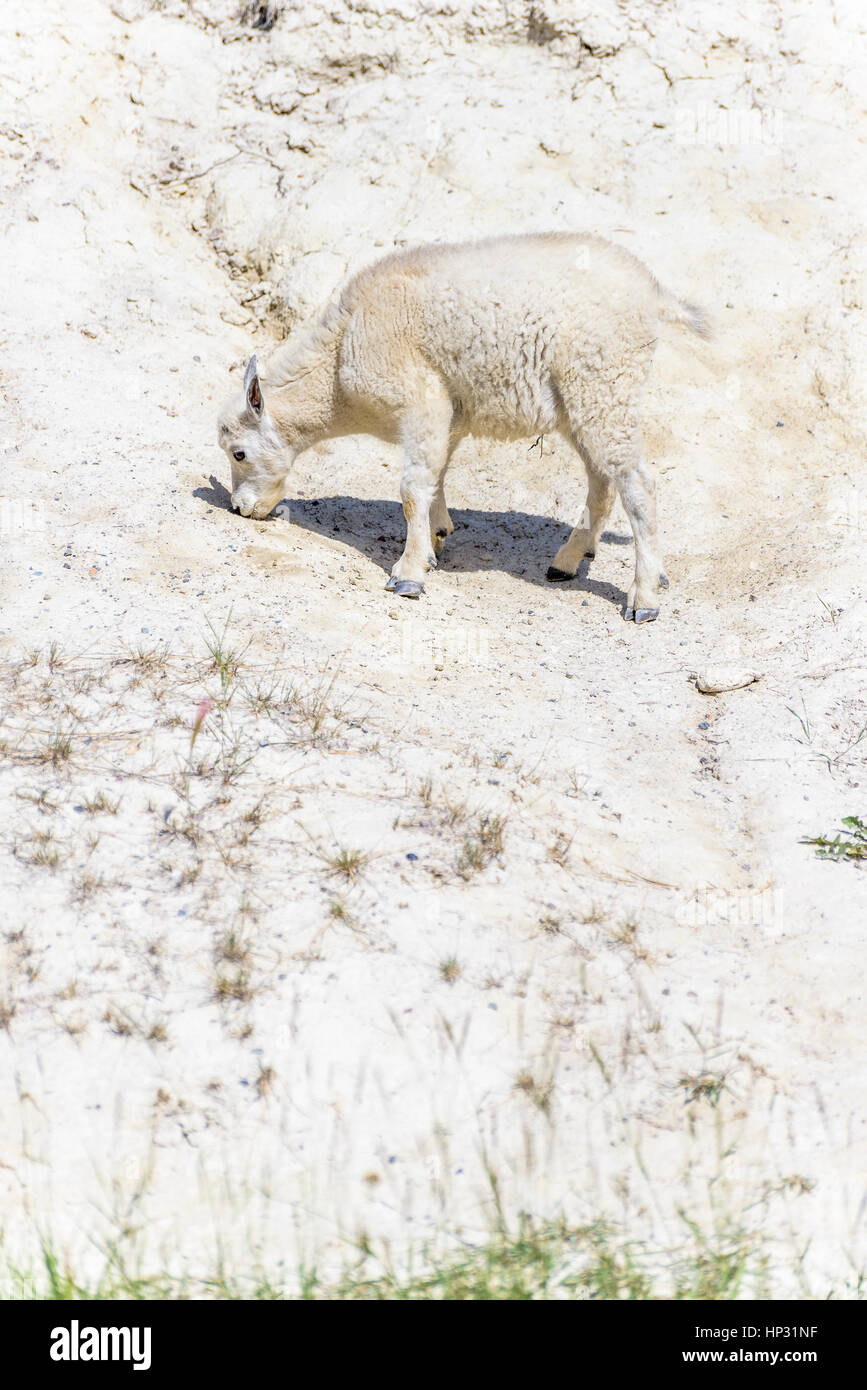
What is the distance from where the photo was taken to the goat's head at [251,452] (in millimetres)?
7664

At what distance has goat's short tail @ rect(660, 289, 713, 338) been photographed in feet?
23.7

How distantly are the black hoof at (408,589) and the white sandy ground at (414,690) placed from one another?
22 centimetres

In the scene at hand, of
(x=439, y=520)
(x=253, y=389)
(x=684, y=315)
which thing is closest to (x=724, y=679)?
(x=684, y=315)

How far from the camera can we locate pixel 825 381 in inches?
358

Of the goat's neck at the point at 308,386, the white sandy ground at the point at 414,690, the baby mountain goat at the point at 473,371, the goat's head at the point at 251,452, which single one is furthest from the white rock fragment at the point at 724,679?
the goat's head at the point at 251,452

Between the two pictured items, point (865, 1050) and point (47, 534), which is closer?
point (865, 1050)

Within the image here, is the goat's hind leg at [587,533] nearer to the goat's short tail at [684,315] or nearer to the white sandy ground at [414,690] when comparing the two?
the white sandy ground at [414,690]

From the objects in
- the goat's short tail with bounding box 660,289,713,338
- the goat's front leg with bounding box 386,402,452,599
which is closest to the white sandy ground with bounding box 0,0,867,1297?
the goat's front leg with bounding box 386,402,452,599

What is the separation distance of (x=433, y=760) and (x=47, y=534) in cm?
296

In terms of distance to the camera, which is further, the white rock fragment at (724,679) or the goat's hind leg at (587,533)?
the goat's hind leg at (587,533)

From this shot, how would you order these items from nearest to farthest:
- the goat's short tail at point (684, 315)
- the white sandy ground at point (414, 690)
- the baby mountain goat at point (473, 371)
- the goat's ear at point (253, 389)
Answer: the white sandy ground at point (414, 690) → the baby mountain goat at point (473, 371) → the goat's short tail at point (684, 315) → the goat's ear at point (253, 389)

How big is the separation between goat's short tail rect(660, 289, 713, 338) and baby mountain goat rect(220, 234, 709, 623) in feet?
0.04

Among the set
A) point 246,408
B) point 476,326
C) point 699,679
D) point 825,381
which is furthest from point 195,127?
point 699,679
